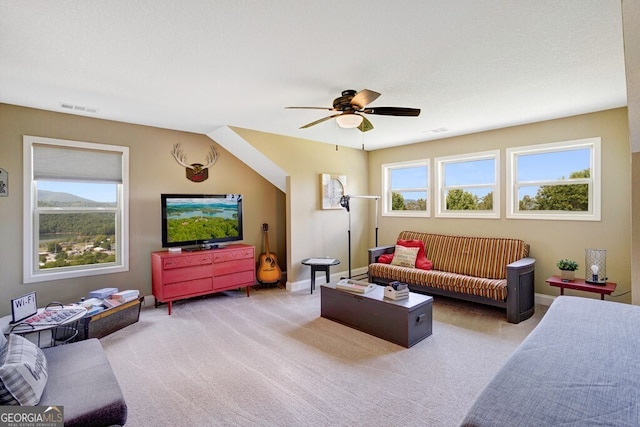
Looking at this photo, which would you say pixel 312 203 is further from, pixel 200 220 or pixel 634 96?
pixel 634 96

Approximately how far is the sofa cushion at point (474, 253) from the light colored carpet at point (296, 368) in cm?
64

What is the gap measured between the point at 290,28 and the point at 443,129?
321cm

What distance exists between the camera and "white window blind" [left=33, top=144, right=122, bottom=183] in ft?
11.5

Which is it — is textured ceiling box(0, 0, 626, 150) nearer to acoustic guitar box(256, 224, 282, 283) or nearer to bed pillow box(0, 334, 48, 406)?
bed pillow box(0, 334, 48, 406)

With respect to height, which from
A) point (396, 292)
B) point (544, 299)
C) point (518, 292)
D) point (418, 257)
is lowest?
point (544, 299)

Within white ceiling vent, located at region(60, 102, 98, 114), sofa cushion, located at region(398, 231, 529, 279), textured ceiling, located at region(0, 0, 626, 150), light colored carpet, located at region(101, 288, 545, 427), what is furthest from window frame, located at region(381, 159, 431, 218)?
white ceiling vent, located at region(60, 102, 98, 114)

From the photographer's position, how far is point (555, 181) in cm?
406

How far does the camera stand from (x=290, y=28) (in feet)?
6.28

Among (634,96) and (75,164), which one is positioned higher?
(634,96)

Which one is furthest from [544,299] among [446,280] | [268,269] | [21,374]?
[21,374]

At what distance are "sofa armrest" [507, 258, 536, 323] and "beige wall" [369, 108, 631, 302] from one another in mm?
712

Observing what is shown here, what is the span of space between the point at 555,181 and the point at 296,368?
13.2ft

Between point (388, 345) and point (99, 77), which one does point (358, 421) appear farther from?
point (99, 77)

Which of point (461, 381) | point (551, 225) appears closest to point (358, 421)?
point (461, 381)
